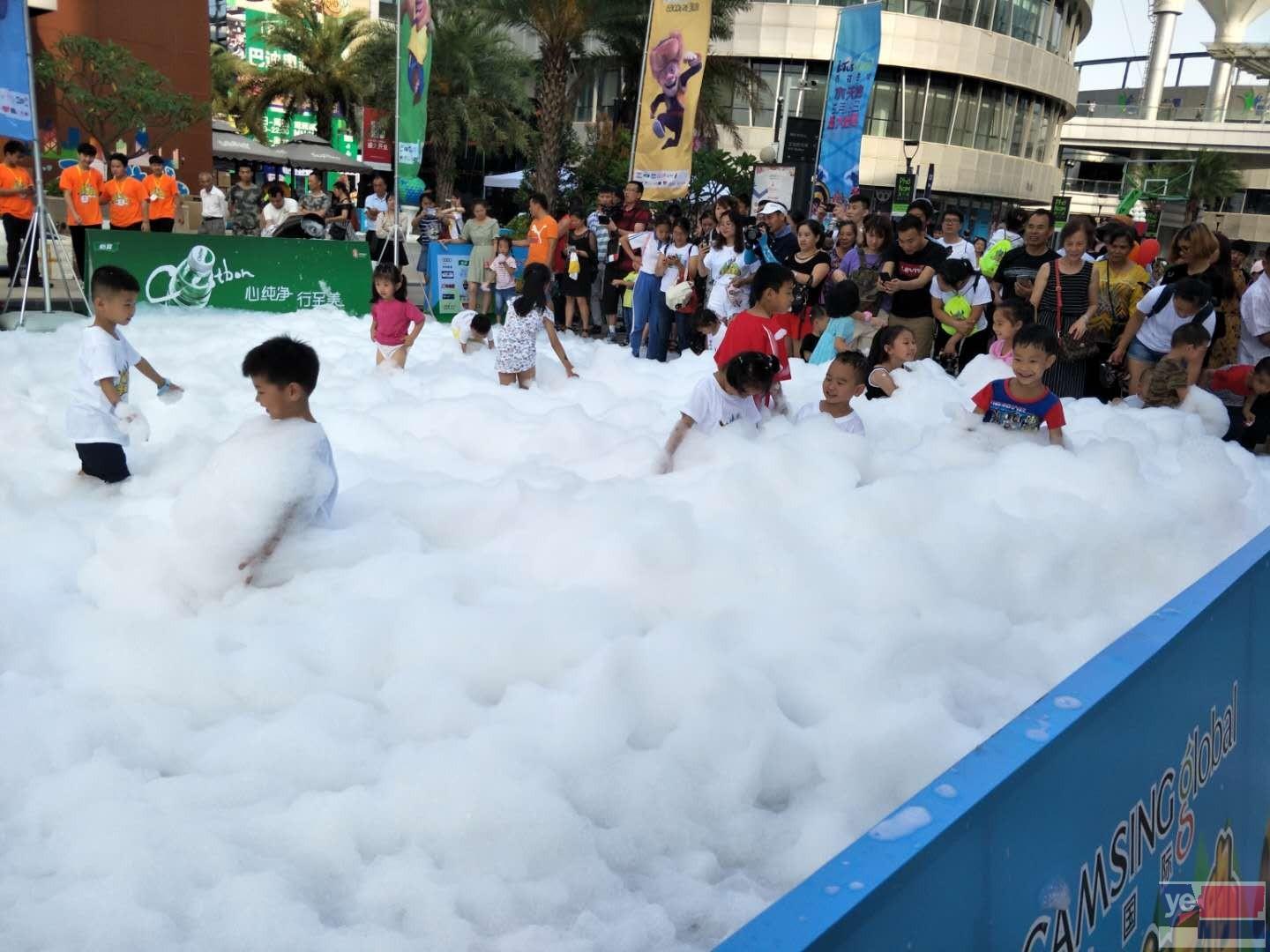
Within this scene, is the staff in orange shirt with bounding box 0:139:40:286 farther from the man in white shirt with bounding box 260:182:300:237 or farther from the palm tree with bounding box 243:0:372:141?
the palm tree with bounding box 243:0:372:141

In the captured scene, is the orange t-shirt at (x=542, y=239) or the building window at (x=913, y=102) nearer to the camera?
the orange t-shirt at (x=542, y=239)

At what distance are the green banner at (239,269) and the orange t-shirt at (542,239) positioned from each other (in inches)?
79.5

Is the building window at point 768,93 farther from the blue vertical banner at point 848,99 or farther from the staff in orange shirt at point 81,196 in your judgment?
the staff in orange shirt at point 81,196

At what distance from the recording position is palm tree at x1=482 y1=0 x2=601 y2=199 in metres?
23.4

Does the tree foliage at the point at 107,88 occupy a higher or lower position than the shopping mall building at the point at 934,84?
lower

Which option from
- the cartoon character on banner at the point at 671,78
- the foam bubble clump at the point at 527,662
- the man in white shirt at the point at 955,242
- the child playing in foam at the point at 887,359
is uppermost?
the cartoon character on banner at the point at 671,78

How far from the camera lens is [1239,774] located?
8.19 ft

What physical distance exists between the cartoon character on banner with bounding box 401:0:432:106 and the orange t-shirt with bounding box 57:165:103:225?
389 centimetres

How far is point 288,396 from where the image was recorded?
376 cm

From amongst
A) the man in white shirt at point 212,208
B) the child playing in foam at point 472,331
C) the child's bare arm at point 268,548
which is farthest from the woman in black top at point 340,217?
the child's bare arm at point 268,548

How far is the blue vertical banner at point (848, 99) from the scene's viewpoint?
1313 centimetres

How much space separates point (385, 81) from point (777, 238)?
2861cm

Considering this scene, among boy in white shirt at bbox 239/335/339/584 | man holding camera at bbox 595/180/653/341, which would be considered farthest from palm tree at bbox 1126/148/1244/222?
boy in white shirt at bbox 239/335/339/584

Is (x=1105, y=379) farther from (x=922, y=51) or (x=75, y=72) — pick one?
(x=922, y=51)
